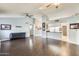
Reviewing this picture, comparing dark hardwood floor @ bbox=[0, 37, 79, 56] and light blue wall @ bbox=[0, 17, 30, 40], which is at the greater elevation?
light blue wall @ bbox=[0, 17, 30, 40]

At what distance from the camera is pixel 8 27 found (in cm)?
1128

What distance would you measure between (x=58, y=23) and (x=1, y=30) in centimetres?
472

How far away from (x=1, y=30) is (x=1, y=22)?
1.97 ft

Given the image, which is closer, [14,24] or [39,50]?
[39,50]

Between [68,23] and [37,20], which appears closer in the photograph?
[68,23]

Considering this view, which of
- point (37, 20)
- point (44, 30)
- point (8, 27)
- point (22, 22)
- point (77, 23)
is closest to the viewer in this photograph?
point (77, 23)

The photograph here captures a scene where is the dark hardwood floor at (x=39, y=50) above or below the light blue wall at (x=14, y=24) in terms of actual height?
below

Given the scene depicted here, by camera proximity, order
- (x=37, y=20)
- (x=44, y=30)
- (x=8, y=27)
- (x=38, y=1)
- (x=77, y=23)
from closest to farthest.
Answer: (x=38, y=1) → (x=77, y=23) → (x=8, y=27) → (x=44, y=30) → (x=37, y=20)

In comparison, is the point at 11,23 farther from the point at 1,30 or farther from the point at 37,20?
the point at 37,20

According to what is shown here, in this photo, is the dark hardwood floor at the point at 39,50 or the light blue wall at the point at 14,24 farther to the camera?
the light blue wall at the point at 14,24

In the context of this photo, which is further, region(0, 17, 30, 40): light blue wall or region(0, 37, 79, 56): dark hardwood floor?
region(0, 17, 30, 40): light blue wall

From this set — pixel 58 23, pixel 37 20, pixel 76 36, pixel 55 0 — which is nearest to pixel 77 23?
pixel 76 36

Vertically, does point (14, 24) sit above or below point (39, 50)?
above

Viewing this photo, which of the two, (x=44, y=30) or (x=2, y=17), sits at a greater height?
(x=2, y=17)
